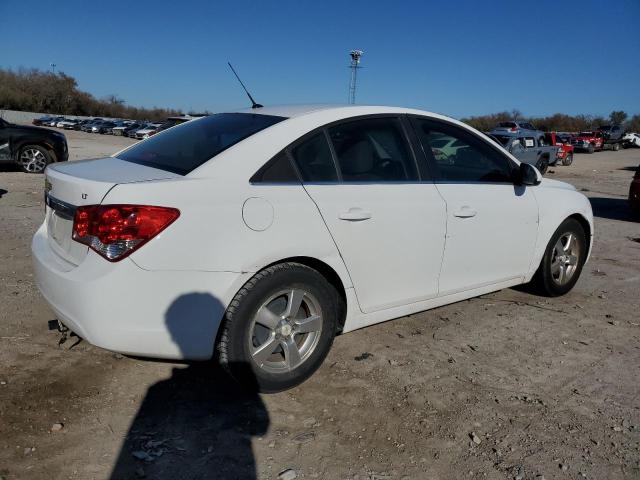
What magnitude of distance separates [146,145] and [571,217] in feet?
12.0

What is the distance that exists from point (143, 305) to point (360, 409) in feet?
4.28

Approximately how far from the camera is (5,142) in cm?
1240

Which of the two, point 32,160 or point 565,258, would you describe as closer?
point 565,258

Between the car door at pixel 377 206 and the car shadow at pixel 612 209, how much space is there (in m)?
8.53

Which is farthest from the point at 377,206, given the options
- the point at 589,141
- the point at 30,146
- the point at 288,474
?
the point at 589,141

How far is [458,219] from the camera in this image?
11.8 ft

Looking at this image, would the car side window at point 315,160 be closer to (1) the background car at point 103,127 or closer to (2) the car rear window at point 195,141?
(2) the car rear window at point 195,141

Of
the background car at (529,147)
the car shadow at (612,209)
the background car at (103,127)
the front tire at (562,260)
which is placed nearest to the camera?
the front tire at (562,260)

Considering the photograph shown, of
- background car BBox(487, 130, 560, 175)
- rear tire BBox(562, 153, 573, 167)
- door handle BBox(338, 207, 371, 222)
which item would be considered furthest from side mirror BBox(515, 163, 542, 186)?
rear tire BBox(562, 153, 573, 167)

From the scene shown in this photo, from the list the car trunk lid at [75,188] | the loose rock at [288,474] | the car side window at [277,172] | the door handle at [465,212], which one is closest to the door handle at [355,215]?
the car side window at [277,172]

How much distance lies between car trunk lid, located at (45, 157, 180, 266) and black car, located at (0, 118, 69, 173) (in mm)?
11026

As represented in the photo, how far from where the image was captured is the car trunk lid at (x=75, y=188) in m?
2.59

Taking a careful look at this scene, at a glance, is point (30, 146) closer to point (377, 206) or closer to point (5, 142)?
point (5, 142)

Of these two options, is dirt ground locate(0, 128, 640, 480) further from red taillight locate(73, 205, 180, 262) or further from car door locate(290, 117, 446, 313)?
red taillight locate(73, 205, 180, 262)
